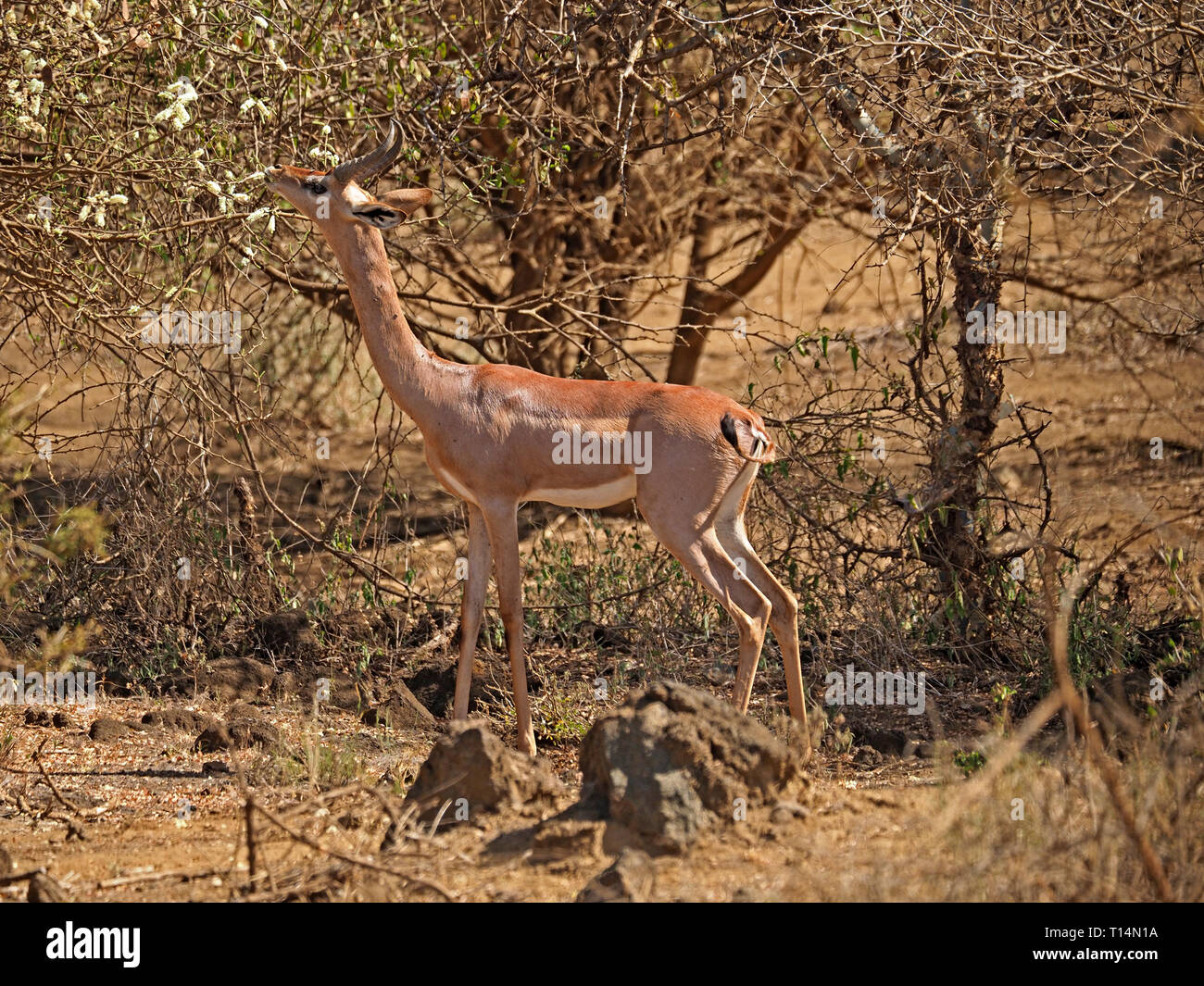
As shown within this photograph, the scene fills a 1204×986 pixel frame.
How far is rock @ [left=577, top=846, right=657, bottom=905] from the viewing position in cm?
461

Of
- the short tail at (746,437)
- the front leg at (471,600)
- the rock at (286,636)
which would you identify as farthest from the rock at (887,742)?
the rock at (286,636)

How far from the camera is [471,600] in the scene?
700 cm

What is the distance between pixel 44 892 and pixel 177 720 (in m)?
2.60

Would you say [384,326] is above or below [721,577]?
above

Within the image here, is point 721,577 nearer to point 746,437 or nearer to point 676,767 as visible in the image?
point 746,437

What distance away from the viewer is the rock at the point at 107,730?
7117 millimetres

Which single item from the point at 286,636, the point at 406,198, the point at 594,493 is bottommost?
the point at 286,636

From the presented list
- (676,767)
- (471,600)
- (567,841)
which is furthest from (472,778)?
(471,600)

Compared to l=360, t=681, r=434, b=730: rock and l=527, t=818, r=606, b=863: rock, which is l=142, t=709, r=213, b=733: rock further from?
l=527, t=818, r=606, b=863: rock

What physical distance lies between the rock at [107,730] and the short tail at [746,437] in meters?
3.35

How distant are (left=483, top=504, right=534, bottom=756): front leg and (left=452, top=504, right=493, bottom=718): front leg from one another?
6.3 inches

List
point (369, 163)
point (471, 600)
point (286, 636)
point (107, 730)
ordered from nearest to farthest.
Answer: point (369, 163), point (471, 600), point (107, 730), point (286, 636)
